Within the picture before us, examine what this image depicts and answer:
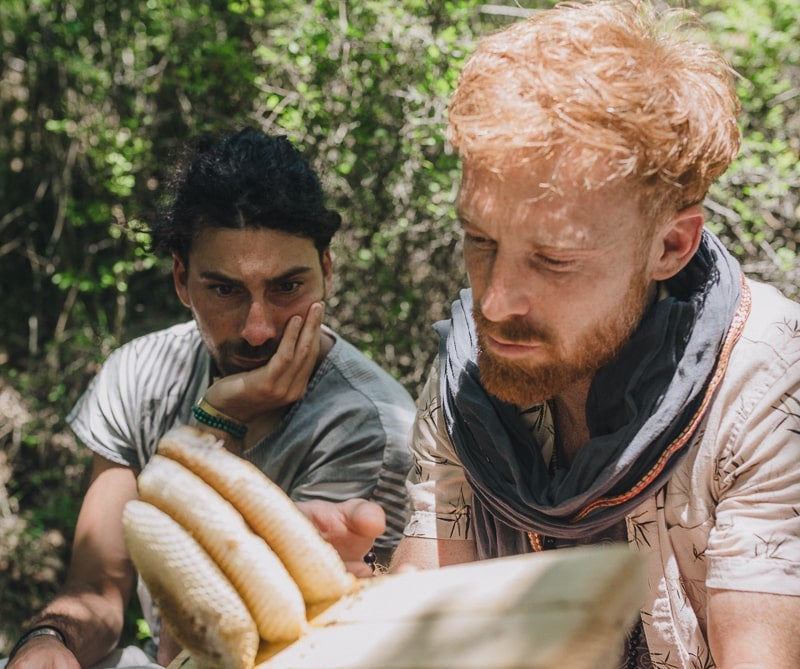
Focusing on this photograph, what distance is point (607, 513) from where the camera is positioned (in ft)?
5.96

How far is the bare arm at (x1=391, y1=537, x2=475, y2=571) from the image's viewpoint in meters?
2.08

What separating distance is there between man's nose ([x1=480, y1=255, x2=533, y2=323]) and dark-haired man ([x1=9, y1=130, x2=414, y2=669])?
36.1 inches

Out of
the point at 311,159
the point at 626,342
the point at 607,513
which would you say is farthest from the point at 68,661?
the point at 311,159

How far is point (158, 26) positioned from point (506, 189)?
3.75 meters

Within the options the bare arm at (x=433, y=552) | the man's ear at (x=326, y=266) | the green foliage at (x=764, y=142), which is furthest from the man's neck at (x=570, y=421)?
the green foliage at (x=764, y=142)

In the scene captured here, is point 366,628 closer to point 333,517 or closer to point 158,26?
point 333,517

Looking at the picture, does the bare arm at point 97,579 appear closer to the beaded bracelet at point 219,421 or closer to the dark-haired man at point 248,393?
the dark-haired man at point 248,393

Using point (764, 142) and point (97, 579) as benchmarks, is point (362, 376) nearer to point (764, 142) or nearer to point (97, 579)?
point (97, 579)

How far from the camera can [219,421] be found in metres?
2.47

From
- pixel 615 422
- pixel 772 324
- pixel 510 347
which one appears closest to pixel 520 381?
pixel 510 347

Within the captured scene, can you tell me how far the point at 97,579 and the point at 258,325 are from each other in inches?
38.3

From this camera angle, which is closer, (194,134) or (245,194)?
(245,194)

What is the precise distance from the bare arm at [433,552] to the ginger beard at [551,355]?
45 centimetres

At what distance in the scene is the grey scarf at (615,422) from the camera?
1.73m
